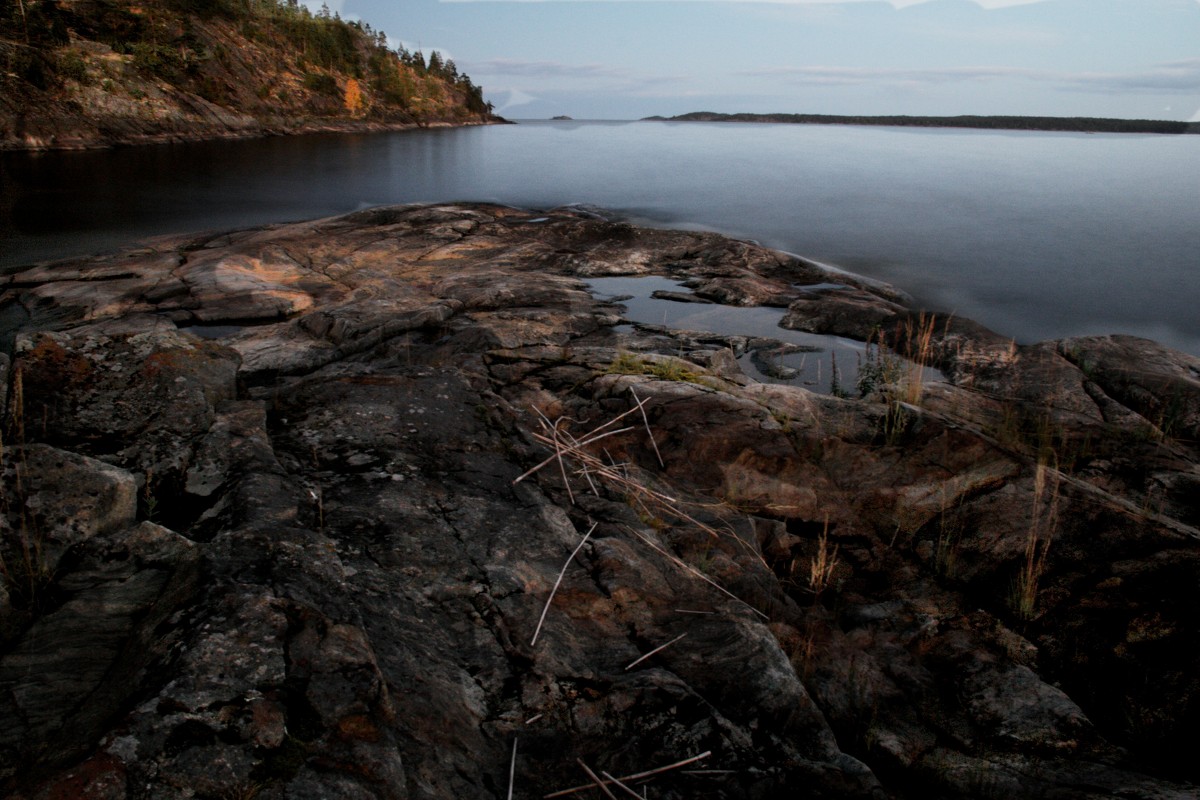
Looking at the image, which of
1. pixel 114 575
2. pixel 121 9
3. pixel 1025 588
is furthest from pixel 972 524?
pixel 121 9

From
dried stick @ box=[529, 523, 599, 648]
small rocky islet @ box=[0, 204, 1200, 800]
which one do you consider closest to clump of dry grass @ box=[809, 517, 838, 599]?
small rocky islet @ box=[0, 204, 1200, 800]

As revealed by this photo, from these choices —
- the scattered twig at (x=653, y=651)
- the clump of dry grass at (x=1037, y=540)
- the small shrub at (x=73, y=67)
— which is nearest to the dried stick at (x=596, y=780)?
the scattered twig at (x=653, y=651)

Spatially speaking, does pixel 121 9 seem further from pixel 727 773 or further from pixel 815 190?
pixel 727 773

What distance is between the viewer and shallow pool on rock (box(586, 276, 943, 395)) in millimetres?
9242

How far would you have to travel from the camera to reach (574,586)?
3523mm

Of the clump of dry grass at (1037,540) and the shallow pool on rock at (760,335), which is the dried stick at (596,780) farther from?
the shallow pool on rock at (760,335)

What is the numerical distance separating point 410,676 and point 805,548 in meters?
3.63

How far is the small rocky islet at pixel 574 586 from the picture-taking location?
2232 millimetres

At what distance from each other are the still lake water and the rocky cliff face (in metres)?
2.75

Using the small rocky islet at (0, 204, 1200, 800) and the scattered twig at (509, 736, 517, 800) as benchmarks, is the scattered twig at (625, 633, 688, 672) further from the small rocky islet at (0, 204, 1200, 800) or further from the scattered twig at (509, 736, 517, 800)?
the scattered twig at (509, 736, 517, 800)

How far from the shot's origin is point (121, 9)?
1759 inches

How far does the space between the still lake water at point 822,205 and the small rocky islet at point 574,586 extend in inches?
341

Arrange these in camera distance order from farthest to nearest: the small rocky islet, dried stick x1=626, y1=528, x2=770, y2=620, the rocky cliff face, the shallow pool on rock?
1. the rocky cliff face
2. the shallow pool on rock
3. dried stick x1=626, y1=528, x2=770, y2=620
4. the small rocky islet

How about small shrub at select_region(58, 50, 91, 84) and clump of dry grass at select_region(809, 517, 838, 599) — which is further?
small shrub at select_region(58, 50, 91, 84)
